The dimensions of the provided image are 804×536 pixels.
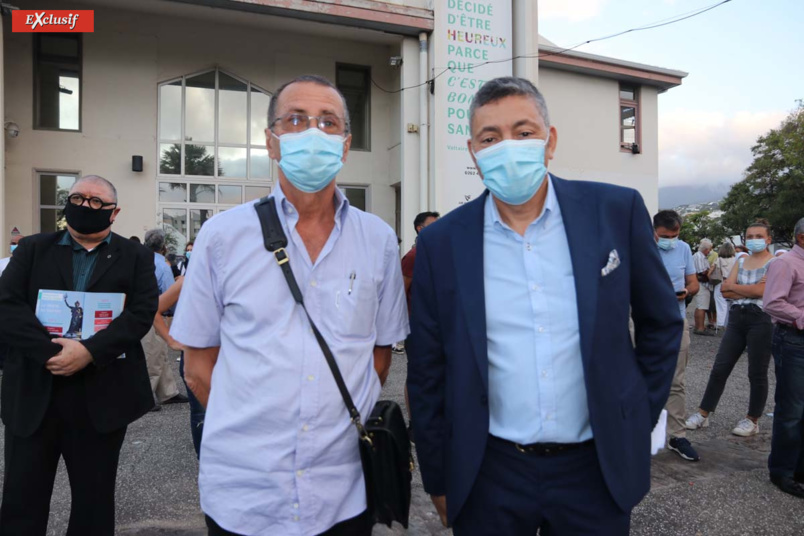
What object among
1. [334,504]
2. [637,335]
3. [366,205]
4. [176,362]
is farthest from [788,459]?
[366,205]

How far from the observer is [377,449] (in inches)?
68.6

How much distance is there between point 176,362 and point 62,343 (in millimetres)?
6361

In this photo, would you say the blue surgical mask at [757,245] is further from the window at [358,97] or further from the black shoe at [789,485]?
the window at [358,97]

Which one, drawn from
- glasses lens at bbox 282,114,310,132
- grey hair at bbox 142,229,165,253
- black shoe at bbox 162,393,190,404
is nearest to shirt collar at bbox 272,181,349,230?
glasses lens at bbox 282,114,310,132

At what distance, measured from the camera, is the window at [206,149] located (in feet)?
40.5

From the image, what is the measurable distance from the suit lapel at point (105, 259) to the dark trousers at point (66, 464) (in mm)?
510

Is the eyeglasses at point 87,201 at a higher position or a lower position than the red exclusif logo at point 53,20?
lower

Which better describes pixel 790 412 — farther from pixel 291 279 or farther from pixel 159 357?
pixel 159 357

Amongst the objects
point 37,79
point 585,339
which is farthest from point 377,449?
point 37,79

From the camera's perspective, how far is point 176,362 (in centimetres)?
856

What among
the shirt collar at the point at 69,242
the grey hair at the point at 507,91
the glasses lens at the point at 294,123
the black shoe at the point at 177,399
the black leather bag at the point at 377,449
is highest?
the grey hair at the point at 507,91

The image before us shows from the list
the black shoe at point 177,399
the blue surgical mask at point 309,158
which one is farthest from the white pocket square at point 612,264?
the black shoe at point 177,399

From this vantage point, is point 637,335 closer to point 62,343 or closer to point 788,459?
point 62,343

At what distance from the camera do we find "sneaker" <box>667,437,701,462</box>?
14.7 feet
